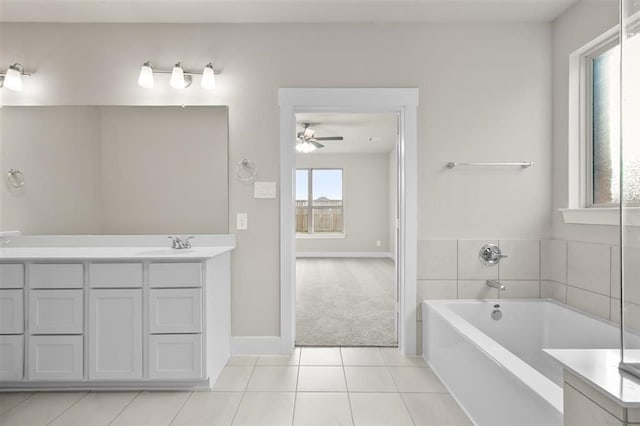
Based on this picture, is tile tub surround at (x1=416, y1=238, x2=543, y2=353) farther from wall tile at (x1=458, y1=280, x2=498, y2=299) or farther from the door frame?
the door frame

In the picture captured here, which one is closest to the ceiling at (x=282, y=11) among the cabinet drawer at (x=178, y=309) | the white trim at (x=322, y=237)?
the cabinet drawer at (x=178, y=309)

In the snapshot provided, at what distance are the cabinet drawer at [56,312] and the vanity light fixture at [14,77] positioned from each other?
5.41 ft

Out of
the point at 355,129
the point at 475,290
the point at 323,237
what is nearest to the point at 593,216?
the point at 475,290

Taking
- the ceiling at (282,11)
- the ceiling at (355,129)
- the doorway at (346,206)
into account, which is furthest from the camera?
the doorway at (346,206)

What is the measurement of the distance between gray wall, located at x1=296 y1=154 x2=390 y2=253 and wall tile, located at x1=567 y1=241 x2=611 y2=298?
6337 mm

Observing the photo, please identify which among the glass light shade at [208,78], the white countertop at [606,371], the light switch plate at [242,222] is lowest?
the white countertop at [606,371]

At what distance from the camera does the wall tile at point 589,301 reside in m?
2.37

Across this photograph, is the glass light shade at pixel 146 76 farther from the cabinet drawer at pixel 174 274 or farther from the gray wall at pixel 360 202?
the gray wall at pixel 360 202

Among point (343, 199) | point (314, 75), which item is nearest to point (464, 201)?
point (314, 75)

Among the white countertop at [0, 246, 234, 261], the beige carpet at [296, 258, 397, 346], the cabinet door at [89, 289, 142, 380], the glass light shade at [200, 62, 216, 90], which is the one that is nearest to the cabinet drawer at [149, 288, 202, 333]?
the cabinet door at [89, 289, 142, 380]

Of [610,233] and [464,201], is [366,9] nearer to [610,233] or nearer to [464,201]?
[464,201]

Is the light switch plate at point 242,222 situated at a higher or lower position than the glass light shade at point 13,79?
lower

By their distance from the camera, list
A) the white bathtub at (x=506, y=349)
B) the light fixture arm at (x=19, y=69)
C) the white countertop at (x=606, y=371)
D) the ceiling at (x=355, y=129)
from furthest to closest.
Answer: the ceiling at (x=355, y=129) → the light fixture arm at (x=19, y=69) → the white bathtub at (x=506, y=349) → the white countertop at (x=606, y=371)

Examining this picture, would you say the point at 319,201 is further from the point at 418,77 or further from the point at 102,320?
the point at 102,320
